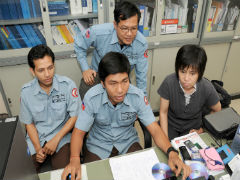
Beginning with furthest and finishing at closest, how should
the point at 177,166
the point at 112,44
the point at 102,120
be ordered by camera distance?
the point at 112,44, the point at 102,120, the point at 177,166

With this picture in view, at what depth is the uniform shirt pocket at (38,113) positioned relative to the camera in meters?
1.71

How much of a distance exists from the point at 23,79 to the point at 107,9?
122 cm

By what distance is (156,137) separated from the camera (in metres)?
1.47

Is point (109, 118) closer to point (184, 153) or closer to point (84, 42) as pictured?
point (184, 153)

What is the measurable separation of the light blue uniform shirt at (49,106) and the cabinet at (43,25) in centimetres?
75

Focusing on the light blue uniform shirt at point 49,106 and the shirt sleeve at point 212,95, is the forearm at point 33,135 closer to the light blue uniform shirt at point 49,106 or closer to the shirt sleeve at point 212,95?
the light blue uniform shirt at point 49,106

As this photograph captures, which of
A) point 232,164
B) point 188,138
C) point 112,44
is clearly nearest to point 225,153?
point 232,164

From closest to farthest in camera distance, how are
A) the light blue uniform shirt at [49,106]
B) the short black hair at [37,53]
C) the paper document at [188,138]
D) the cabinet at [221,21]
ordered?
the paper document at [188,138] < the short black hair at [37,53] < the light blue uniform shirt at [49,106] < the cabinet at [221,21]

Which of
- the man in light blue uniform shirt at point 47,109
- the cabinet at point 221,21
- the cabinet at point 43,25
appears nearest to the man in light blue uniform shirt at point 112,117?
the man in light blue uniform shirt at point 47,109

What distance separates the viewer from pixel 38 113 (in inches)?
68.1

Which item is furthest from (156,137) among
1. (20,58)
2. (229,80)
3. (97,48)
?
(229,80)

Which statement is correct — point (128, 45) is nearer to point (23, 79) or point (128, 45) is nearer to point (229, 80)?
point (23, 79)

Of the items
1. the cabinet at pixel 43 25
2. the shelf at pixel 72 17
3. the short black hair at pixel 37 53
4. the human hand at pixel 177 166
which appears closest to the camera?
the human hand at pixel 177 166

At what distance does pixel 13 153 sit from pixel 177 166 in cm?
86
